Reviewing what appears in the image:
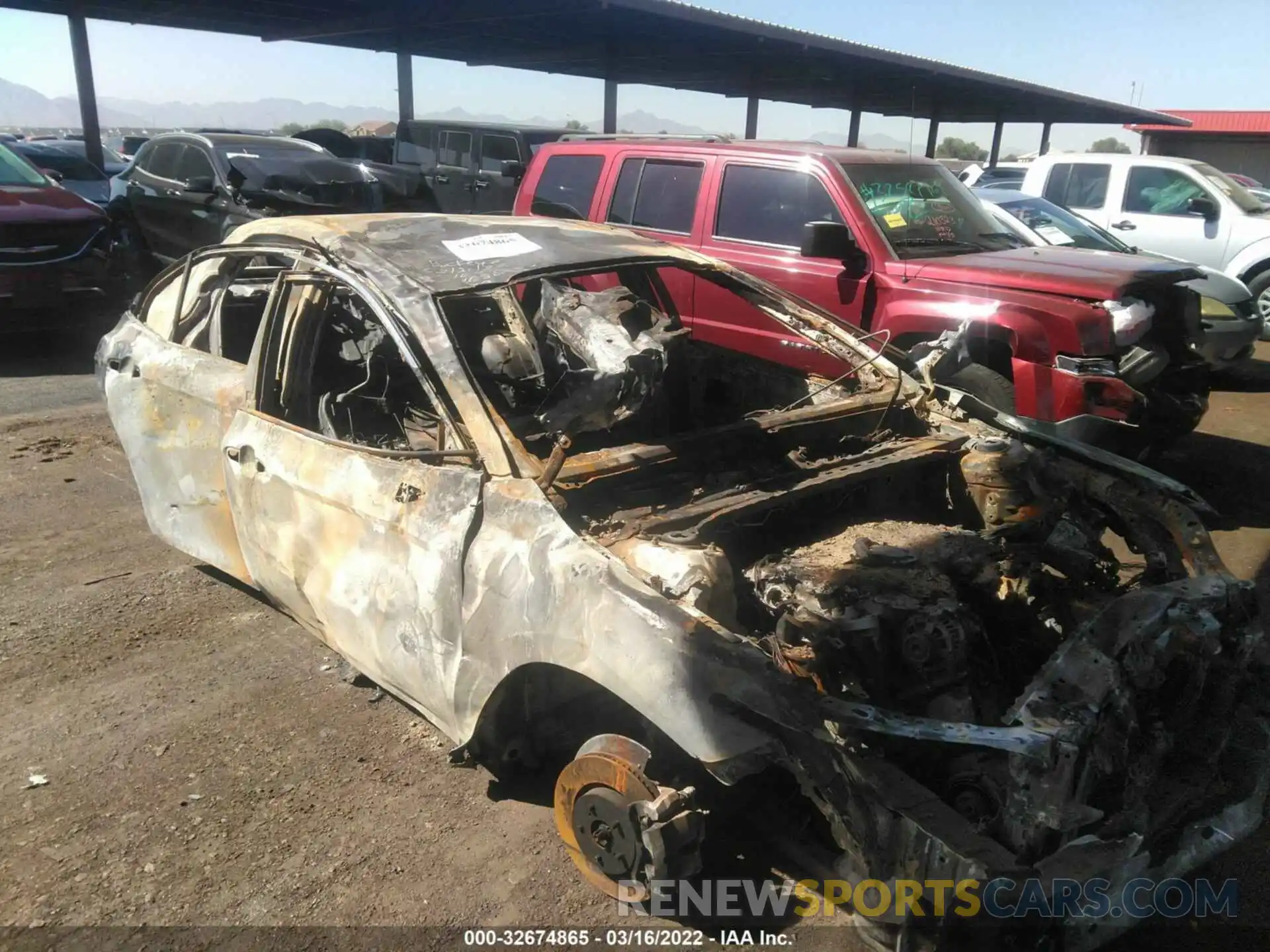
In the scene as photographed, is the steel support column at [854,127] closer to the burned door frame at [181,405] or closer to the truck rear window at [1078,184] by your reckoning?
the truck rear window at [1078,184]

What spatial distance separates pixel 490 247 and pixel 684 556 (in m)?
1.55

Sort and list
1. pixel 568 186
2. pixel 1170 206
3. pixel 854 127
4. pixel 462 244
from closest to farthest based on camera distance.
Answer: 1. pixel 462 244
2. pixel 568 186
3. pixel 1170 206
4. pixel 854 127

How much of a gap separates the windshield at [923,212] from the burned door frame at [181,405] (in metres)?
3.74

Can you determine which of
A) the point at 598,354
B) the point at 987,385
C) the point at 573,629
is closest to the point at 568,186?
the point at 987,385

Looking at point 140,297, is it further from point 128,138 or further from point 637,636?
point 128,138

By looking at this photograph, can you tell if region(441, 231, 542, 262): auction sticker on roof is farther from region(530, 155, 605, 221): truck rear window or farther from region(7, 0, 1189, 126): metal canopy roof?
region(7, 0, 1189, 126): metal canopy roof

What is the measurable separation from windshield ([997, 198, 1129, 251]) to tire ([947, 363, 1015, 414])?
330 cm

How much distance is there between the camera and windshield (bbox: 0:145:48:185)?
8766mm

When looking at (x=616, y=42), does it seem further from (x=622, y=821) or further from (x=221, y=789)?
(x=622, y=821)

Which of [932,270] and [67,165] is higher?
[932,270]

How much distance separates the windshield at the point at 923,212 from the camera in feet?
18.8

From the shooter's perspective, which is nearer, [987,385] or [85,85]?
[987,385]

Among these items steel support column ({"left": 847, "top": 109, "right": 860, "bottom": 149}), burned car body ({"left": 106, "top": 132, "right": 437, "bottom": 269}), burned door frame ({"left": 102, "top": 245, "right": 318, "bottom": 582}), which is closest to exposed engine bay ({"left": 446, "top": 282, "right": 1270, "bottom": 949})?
burned door frame ({"left": 102, "top": 245, "right": 318, "bottom": 582})

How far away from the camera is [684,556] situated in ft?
7.71
